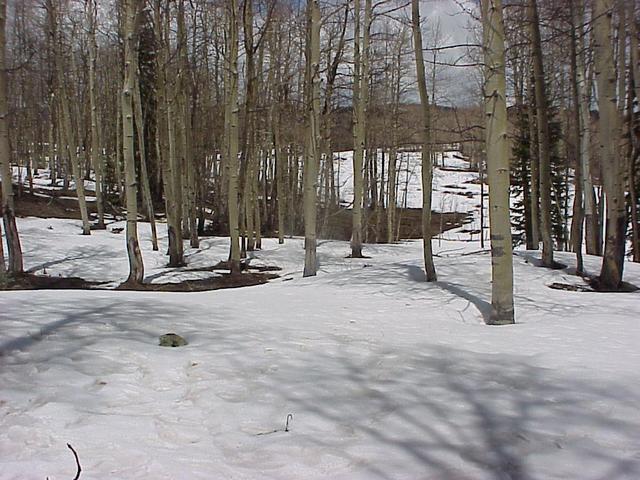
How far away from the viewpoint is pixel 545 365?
3.84 m

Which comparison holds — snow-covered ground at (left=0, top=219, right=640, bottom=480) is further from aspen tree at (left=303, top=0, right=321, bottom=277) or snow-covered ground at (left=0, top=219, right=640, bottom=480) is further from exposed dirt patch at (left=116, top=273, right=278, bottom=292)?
exposed dirt patch at (left=116, top=273, right=278, bottom=292)

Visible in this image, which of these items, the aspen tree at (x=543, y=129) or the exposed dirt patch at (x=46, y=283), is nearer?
the aspen tree at (x=543, y=129)

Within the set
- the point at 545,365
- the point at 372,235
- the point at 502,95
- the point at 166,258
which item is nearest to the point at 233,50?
the point at 166,258

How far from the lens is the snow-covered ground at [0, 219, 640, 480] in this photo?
244cm

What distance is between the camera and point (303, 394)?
3289 mm

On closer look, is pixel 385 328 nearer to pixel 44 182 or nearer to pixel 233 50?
pixel 233 50

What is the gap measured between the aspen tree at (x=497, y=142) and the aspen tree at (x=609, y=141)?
3152mm

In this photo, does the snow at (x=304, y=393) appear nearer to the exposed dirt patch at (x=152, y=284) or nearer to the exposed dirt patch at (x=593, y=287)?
the exposed dirt patch at (x=593, y=287)

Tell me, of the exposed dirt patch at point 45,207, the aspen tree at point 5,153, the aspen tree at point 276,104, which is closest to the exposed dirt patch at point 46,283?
the aspen tree at point 5,153

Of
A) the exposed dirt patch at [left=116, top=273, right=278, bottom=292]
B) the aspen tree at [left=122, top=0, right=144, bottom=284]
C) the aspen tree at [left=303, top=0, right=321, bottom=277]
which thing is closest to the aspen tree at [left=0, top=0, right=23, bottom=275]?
the aspen tree at [left=122, top=0, right=144, bottom=284]

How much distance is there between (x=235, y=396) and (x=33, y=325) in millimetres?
2043

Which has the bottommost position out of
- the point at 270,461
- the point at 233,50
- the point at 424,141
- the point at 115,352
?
the point at 270,461

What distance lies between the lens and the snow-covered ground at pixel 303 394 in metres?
2.44

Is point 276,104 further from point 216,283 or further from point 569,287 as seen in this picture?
point 569,287
